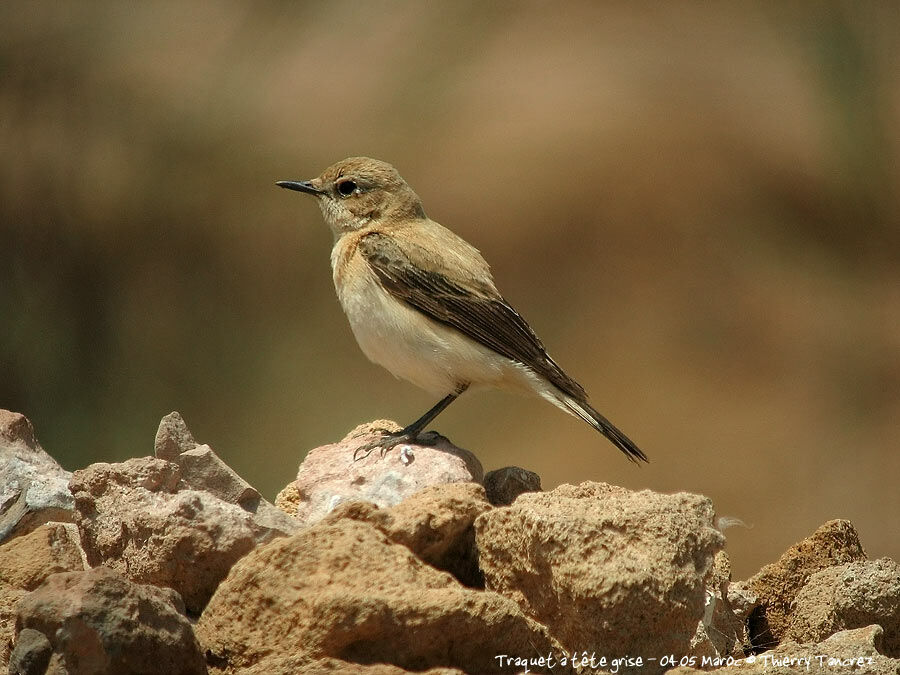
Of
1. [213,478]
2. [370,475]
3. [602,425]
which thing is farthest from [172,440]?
[602,425]

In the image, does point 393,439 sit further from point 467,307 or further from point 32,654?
point 32,654

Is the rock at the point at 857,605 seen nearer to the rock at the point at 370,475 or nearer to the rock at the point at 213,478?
the rock at the point at 370,475

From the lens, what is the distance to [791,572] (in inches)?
179

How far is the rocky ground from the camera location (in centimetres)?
291

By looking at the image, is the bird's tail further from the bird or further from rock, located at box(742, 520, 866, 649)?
rock, located at box(742, 520, 866, 649)

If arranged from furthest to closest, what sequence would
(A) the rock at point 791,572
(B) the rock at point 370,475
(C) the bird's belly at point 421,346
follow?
(C) the bird's belly at point 421,346
(B) the rock at point 370,475
(A) the rock at point 791,572

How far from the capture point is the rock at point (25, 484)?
4.48 metres

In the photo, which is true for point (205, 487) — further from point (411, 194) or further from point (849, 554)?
point (411, 194)

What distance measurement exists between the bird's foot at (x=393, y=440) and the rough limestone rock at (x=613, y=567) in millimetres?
1620

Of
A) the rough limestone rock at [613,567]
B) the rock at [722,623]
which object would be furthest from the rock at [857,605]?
the rough limestone rock at [613,567]

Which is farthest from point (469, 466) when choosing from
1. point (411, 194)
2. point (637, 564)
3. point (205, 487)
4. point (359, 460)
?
point (411, 194)

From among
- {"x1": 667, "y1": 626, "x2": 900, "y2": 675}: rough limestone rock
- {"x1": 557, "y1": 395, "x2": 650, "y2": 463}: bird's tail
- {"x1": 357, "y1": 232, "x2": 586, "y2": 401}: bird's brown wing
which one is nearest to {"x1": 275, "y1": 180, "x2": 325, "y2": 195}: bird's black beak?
{"x1": 357, "y1": 232, "x2": 586, "y2": 401}: bird's brown wing

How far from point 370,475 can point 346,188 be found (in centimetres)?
249

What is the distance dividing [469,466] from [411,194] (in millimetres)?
2335
